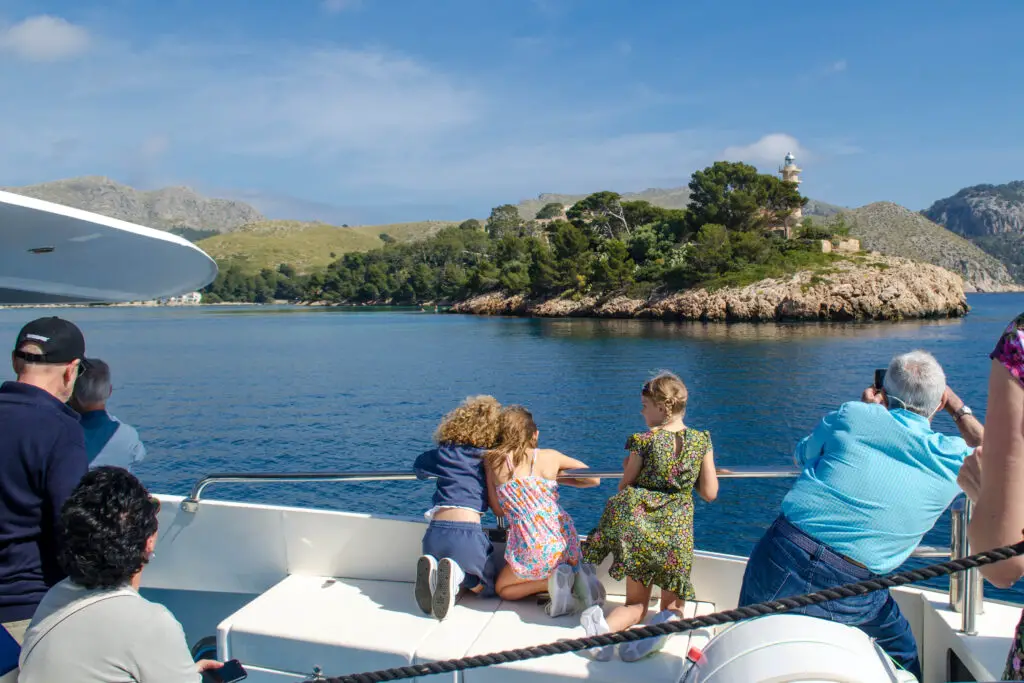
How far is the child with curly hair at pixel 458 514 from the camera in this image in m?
3.30

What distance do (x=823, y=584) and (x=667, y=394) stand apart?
3.54ft

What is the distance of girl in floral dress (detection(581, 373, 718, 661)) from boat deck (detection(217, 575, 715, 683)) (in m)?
0.23

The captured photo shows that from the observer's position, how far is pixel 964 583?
283 centimetres

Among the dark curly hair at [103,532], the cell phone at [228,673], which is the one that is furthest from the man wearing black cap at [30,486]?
the cell phone at [228,673]

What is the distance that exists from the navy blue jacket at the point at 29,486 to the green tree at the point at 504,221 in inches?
4340

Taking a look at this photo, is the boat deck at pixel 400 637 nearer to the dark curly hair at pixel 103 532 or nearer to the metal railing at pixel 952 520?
the metal railing at pixel 952 520

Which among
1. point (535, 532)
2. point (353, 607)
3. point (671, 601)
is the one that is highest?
point (535, 532)

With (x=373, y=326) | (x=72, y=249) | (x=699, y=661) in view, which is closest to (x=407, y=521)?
(x=72, y=249)

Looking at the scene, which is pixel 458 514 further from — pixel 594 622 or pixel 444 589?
pixel 594 622

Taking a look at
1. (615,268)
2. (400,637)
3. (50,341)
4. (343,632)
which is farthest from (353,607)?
(615,268)

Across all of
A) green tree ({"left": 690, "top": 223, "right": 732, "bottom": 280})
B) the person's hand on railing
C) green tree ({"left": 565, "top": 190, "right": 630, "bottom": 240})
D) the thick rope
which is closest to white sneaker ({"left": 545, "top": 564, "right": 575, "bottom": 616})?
the thick rope

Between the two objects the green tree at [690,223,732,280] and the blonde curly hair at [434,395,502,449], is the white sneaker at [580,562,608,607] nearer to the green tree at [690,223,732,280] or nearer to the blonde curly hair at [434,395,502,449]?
the blonde curly hair at [434,395,502,449]

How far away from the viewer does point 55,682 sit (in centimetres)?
175

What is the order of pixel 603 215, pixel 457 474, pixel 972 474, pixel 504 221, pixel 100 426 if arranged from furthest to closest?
pixel 504 221, pixel 603 215, pixel 457 474, pixel 100 426, pixel 972 474
